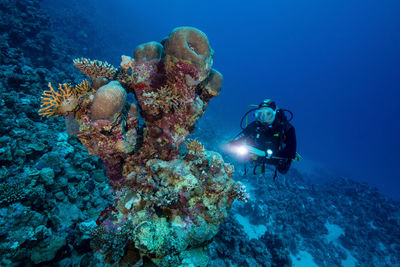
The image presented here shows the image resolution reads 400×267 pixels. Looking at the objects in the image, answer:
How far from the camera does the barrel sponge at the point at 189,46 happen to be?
9.53 ft

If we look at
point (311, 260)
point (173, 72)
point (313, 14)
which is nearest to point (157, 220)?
point (173, 72)

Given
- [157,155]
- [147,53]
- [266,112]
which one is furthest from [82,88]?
[266,112]

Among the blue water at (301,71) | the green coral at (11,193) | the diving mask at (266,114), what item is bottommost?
the green coral at (11,193)

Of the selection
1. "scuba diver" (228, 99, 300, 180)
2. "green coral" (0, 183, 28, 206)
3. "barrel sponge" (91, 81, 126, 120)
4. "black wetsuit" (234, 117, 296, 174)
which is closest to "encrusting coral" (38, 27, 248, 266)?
"barrel sponge" (91, 81, 126, 120)

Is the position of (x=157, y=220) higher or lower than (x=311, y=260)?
lower

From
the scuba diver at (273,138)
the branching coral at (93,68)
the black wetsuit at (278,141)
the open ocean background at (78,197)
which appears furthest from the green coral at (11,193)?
the black wetsuit at (278,141)

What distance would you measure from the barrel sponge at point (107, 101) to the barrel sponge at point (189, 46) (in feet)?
3.97

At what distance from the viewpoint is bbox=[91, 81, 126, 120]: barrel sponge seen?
255 centimetres

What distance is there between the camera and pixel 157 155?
3.70 metres

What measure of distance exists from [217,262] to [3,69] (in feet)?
32.3

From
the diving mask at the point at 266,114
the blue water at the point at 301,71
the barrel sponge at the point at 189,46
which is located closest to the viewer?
the barrel sponge at the point at 189,46

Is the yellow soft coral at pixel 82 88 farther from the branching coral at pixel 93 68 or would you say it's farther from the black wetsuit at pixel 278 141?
the black wetsuit at pixel 278 141

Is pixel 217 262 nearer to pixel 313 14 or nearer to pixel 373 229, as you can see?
pixel 373 229

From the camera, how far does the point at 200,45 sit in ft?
9.89
